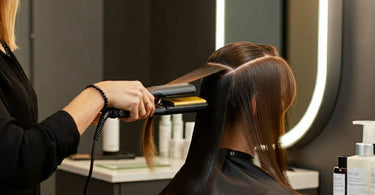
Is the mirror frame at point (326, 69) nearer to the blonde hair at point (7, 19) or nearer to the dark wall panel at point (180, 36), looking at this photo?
the dark wall panel at point (180, 36)

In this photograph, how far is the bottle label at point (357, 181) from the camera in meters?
1.65

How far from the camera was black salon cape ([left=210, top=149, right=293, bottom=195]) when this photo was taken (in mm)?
1455

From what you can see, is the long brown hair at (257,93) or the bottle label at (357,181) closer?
the long brown hair at (257,93)

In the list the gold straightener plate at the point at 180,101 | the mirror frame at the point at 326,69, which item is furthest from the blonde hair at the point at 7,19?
the mirror frame at the point at 326,69

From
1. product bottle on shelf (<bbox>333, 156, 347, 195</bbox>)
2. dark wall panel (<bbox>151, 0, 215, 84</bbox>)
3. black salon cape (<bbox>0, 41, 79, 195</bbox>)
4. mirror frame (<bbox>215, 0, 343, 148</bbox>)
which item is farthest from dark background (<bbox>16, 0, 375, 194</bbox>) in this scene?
black salon cape (<bbox>0, 41, 79, 195</bbox>)

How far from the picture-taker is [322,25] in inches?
89.5

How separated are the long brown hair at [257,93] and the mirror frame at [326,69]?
30.5 inches

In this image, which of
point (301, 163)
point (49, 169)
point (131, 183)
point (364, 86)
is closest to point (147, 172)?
point (131, 183)

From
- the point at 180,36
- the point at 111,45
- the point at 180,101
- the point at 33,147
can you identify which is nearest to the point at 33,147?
the point at 33,147

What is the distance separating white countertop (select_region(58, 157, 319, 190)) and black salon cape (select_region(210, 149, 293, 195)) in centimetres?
59

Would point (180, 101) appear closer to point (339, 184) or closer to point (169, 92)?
point (169, 92)

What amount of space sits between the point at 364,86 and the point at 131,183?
914mm

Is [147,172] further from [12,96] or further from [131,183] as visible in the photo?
[12,96]

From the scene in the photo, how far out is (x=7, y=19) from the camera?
1.49 metres
